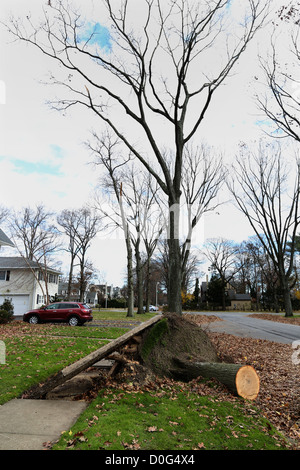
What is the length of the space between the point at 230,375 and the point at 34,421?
11.3 ft

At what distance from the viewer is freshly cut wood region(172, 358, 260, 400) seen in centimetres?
543

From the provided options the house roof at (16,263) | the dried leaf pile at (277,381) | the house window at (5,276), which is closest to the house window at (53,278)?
the house roof at (16,263)

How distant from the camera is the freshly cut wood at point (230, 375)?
5.43 m

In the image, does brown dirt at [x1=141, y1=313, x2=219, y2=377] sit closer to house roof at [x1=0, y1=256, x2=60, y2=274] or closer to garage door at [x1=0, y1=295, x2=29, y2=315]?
house roof at [x1=0, y1=256, x2=60, y2=274]

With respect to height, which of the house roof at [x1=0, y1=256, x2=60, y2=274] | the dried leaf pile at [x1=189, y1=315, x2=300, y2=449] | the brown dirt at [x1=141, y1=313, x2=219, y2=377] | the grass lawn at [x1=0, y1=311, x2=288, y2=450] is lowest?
the dried leaf pile at [x1=189, y1=315, x2=300, y2=449]

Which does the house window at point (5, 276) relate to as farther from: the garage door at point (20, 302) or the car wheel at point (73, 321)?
the car wheel at point (73, 321)

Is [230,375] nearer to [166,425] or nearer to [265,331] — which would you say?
[166,425]

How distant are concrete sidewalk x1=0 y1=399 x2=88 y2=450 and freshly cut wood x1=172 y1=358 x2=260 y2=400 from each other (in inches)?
87.8

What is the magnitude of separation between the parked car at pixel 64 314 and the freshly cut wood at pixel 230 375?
13.8 metres

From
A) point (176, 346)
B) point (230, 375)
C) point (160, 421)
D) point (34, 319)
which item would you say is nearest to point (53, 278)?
point (34, 319)

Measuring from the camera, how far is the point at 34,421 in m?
4.09

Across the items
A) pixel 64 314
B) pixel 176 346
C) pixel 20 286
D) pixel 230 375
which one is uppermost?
pixel 20 286

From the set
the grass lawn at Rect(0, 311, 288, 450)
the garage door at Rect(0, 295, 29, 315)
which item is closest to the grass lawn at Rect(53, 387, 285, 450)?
the grass lawn at Rect(0, 311, 288, 450)
